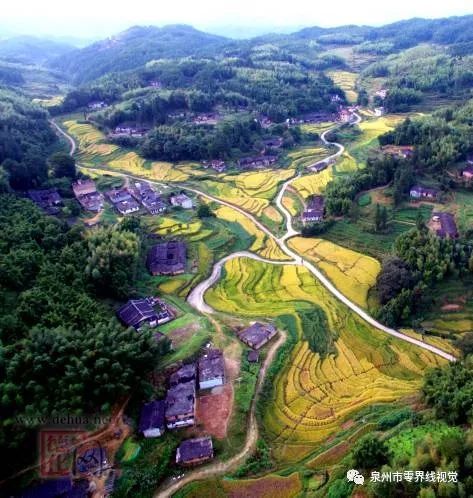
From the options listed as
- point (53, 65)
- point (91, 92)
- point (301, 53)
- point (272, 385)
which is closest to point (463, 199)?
point (272, 385)

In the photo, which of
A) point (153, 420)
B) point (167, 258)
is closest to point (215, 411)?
point (153, 420)

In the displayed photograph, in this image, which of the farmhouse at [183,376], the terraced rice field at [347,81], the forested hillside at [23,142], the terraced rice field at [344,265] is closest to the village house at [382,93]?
the terraced rice field at [347,81]

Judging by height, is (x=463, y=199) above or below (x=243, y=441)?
above

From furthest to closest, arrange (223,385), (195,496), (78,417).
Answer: (223,385), (78,417), (195,496)

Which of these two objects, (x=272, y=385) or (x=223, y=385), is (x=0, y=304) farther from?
(x=272, y=385)

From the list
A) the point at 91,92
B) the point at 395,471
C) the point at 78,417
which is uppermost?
the point at 91,92

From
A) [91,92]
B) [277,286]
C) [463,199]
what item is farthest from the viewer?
[91,92]

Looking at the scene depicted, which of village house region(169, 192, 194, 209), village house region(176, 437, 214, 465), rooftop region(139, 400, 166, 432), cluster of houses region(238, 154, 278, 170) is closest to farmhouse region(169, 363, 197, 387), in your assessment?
rooftop region(139, 400, 166, 432)
